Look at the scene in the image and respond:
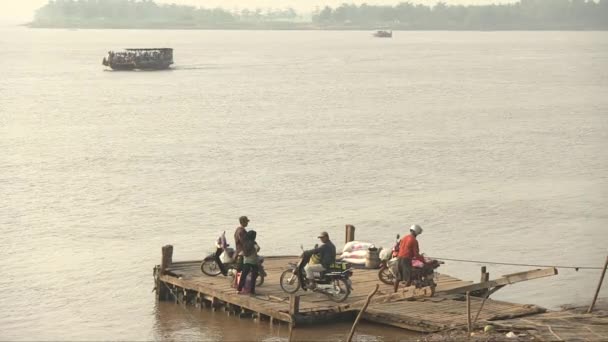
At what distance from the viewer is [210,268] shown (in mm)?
25078

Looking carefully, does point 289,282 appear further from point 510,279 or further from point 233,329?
point 510,279

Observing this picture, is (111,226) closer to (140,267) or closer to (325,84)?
(140,267)

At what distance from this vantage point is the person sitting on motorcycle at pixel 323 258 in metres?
22.5

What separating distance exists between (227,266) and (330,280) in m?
2.81

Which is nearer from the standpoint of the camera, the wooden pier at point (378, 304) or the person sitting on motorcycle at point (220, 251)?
the wooden pier at point (378, 304)

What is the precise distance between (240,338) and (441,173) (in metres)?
27.8

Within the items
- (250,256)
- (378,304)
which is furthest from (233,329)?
(378,304)

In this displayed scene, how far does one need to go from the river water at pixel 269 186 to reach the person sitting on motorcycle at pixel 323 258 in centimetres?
110

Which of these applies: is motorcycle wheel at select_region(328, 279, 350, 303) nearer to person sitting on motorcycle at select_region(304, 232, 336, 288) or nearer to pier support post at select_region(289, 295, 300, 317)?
person sitting on motorcycle at select_region(304, 232, 336, 288)

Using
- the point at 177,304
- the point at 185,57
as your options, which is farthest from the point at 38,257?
the point at 185,57

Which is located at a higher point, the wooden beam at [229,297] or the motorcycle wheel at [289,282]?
the motorcycle wheel at [289,282]

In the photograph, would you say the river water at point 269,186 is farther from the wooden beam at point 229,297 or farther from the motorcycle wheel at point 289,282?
the motorcycle wheel at point 289,282

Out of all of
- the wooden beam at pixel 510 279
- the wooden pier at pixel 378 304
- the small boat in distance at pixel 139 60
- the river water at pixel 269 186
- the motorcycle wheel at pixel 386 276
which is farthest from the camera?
the small boat in distance at pixel 139 60

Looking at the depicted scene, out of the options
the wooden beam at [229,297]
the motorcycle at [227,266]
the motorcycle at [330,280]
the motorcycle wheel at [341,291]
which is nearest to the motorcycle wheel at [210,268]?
the motorcycle at [227,266]
